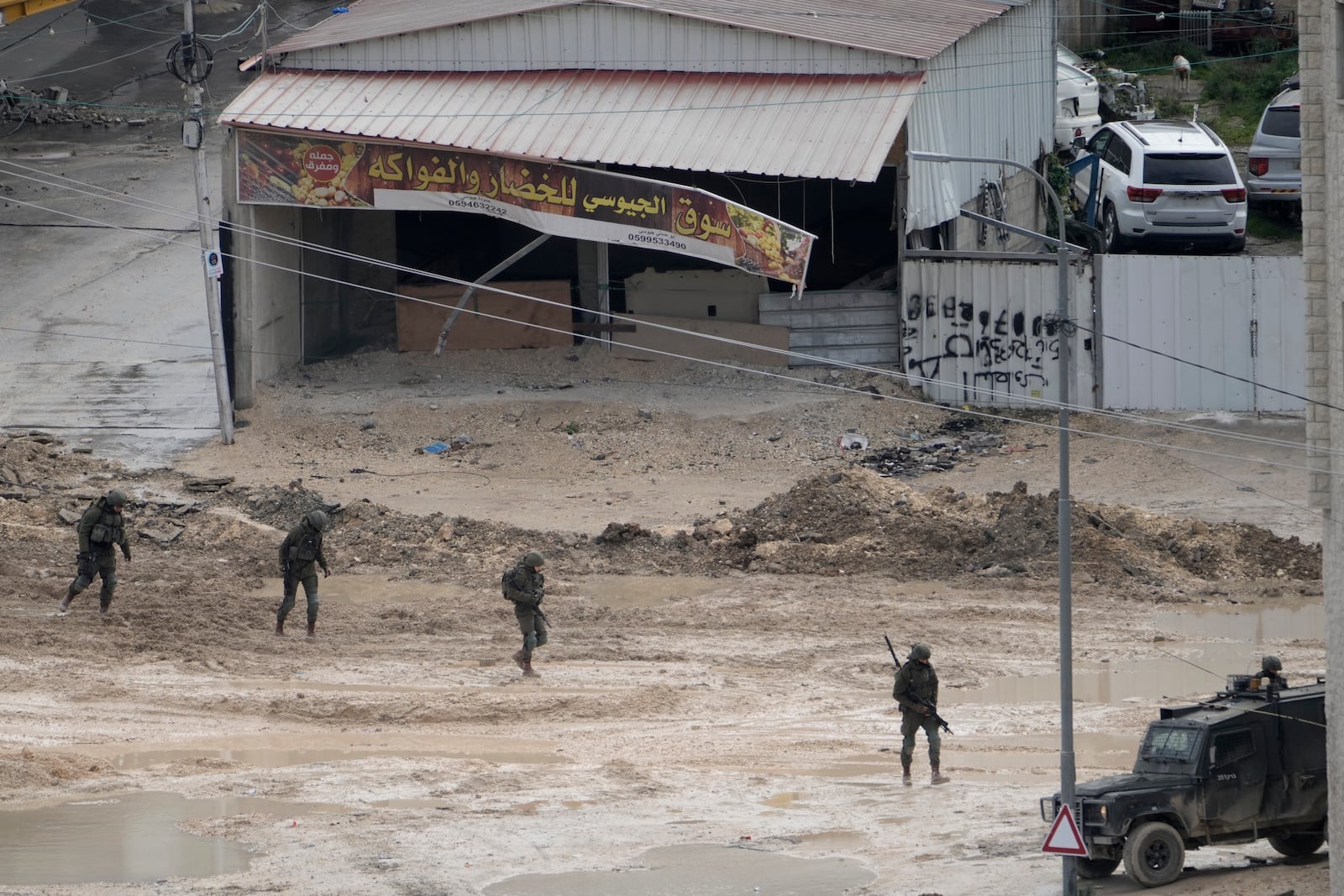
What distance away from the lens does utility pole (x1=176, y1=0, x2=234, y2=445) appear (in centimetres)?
2133

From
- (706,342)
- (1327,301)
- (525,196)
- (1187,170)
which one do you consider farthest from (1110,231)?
(1327,301)

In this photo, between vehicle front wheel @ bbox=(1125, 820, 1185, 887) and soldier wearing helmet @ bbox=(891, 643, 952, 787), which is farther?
soldier wearing helmet @ bbox=(891, 643, 952, 787)

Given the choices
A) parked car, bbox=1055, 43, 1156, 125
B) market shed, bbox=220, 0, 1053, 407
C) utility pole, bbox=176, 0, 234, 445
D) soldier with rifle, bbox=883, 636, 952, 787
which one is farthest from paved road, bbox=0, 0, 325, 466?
parked car, bbox=1055, 43, 1156, 125

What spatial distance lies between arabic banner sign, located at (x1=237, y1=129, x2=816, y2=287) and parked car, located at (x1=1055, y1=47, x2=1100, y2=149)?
1262cm

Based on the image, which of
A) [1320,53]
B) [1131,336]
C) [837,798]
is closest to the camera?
[1320,53]

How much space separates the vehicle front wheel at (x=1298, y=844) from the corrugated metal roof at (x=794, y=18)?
47.0 feet

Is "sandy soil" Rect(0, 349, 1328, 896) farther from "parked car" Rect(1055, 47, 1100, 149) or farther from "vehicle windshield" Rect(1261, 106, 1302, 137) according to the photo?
"parked car" Rect(1055, 47, 1100, 149)

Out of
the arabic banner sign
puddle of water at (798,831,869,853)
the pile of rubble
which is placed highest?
the arabic banner sign

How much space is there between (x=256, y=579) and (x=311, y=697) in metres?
4.22

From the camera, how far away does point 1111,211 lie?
90.4 feet

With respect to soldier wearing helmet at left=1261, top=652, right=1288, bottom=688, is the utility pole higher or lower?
higher

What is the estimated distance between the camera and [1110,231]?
2762 centimetres

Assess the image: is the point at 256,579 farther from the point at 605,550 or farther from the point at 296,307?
the point at 296,307

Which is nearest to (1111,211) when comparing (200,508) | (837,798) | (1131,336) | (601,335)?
(1131,336)
